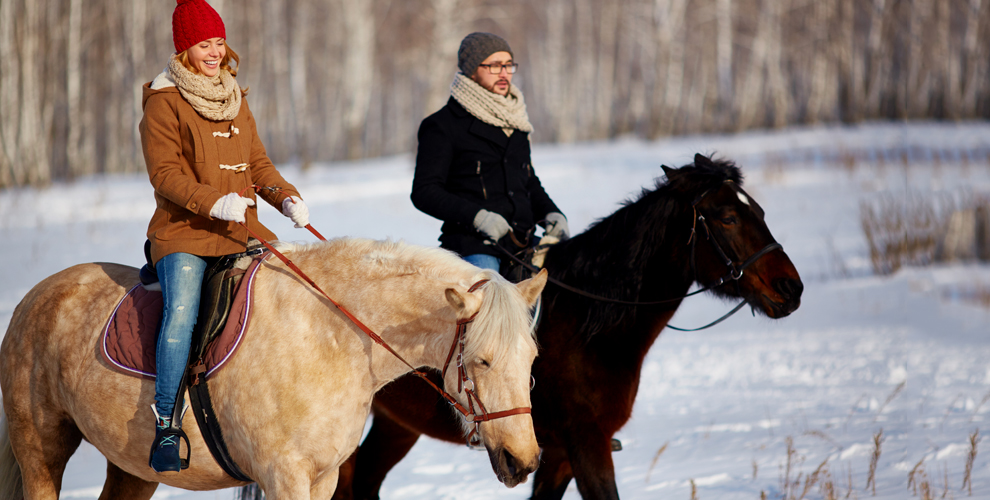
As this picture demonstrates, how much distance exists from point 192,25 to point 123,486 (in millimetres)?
2031

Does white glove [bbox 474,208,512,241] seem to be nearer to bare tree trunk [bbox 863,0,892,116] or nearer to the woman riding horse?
the woman riding horse

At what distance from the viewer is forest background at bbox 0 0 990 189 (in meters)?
21.6

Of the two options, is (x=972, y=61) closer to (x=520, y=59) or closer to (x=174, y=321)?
(x=520, y=59)

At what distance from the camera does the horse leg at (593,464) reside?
127 inches

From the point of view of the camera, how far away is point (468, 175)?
3.91 metres

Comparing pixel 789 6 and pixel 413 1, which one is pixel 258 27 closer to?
pixel 413 1

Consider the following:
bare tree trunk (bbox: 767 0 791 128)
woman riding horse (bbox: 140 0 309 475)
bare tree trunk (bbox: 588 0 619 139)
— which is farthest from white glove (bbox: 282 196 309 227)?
bare tree trunk (bbox: 588 0 619 139)

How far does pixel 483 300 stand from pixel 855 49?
2875 cm

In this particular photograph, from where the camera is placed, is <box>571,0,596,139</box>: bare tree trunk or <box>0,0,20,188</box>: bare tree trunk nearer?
<box>0,0,20,188</box>: bare tree trunk

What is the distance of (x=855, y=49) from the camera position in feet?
87.4

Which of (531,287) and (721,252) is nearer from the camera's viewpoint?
(531,287)

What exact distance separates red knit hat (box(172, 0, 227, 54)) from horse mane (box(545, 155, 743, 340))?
203cm

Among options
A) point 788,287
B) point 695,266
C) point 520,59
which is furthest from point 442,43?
point 788,287

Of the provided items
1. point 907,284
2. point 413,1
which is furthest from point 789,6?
point 907,284
